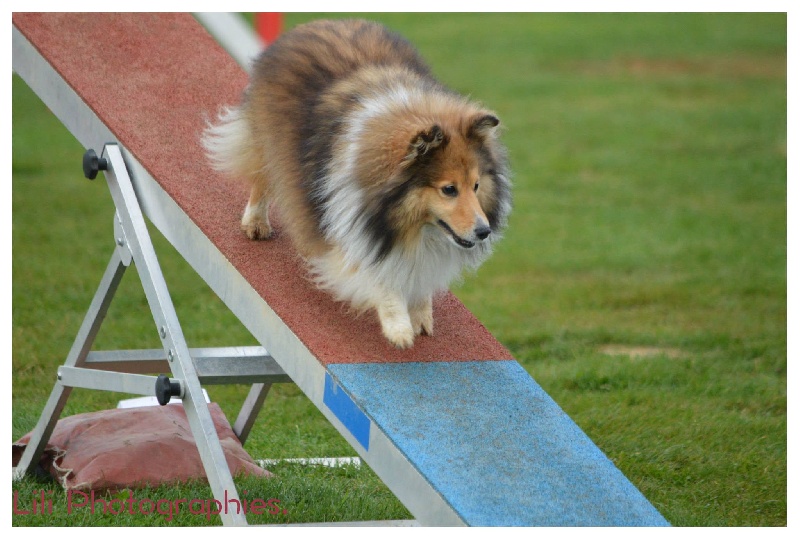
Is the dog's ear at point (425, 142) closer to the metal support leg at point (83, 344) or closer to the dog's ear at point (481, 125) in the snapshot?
the dog's ear at point (481, 125)

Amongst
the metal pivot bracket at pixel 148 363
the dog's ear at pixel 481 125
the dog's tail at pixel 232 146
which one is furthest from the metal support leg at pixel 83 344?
the dog's ear at pixel 481 125

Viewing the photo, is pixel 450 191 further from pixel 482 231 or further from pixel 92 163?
pixel 92 163

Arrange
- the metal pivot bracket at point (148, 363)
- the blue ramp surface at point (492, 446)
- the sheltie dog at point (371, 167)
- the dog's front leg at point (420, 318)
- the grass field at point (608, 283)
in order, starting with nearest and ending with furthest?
the blue ramp surface at point (492, 446)
the sheltie dog at point (371, 167)
the metal pivot bracket at point (148, 363)
the dog's front leg at point (420, 318)
the grass field at point (608, 283)

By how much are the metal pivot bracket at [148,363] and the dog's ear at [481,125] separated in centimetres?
133

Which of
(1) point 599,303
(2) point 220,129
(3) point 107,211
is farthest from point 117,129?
(3) point 107,211

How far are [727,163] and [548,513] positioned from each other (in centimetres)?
969

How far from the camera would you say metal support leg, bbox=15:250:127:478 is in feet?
15.4

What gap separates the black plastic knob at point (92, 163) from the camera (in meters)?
4.54

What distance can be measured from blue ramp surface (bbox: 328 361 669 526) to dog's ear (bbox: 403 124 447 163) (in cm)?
83

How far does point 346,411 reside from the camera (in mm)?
3770

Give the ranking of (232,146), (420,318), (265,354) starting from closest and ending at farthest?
(420,318)
(265,354)
(232,146)

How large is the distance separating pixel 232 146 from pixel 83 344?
1.16 m

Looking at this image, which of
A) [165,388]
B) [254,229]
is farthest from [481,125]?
[165,388]

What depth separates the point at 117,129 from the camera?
464 cm
